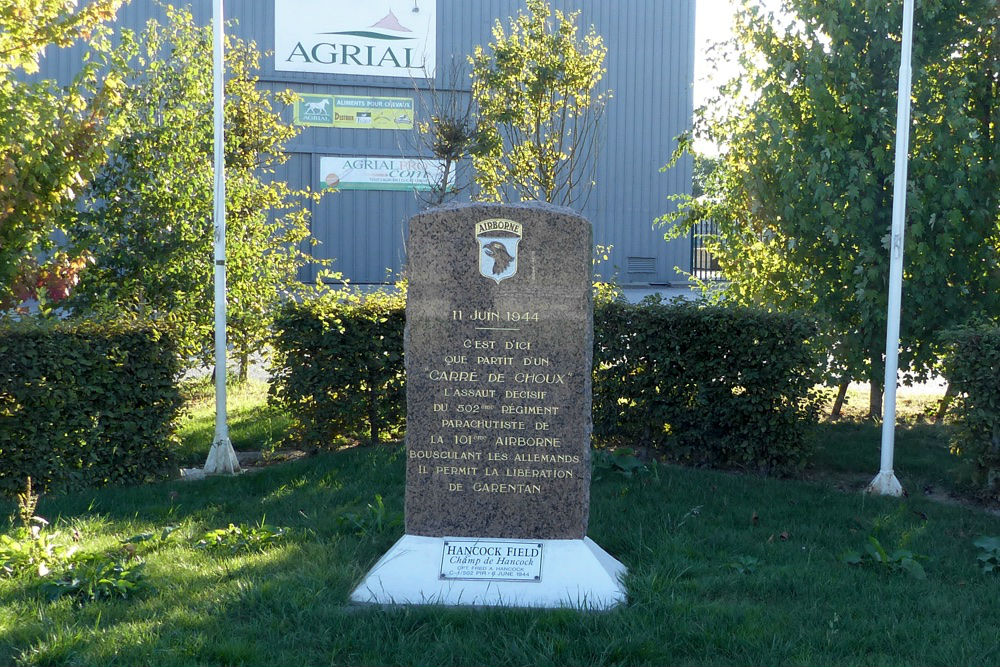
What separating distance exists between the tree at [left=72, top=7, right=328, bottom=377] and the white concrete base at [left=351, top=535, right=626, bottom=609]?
14.7 feet

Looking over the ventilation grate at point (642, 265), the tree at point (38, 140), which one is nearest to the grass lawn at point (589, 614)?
the tree at point (38, 140)

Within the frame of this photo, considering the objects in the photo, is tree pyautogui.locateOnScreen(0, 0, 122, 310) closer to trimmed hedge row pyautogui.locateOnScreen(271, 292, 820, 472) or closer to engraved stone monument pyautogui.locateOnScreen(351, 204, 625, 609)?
trimmed hedge row pyautogui.locateOnScreen(271, 292, 820, 472)

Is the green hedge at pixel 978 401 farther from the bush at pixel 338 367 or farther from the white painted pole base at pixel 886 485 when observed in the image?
the bush at pixel 338 367

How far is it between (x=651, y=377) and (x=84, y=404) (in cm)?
415

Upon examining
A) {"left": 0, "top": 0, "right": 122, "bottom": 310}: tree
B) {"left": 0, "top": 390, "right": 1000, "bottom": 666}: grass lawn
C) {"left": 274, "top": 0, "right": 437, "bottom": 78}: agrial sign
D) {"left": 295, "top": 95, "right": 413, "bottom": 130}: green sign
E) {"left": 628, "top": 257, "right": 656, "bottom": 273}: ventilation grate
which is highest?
{"left": 274, "top": 0, "right": 437, "bottom": 78}: agrial sign

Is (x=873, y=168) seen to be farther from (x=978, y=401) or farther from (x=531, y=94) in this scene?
(x=531, y=94)

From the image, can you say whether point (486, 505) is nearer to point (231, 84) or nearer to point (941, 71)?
point (941, 71)

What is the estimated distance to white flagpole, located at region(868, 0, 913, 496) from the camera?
703 cm

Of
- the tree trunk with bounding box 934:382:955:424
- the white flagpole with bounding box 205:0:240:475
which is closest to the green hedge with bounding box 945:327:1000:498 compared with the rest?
the tree trunk with bounding box 934:382:955:424

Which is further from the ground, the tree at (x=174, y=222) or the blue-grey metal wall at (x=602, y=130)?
the blue-grey metal wall at (x=602, y=130)

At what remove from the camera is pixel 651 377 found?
767 cm

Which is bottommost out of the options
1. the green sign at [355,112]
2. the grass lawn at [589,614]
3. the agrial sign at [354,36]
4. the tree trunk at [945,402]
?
the grass lawn at [589,614]

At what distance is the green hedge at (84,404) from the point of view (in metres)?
6.50

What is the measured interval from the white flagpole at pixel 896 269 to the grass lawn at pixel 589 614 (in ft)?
0.94
